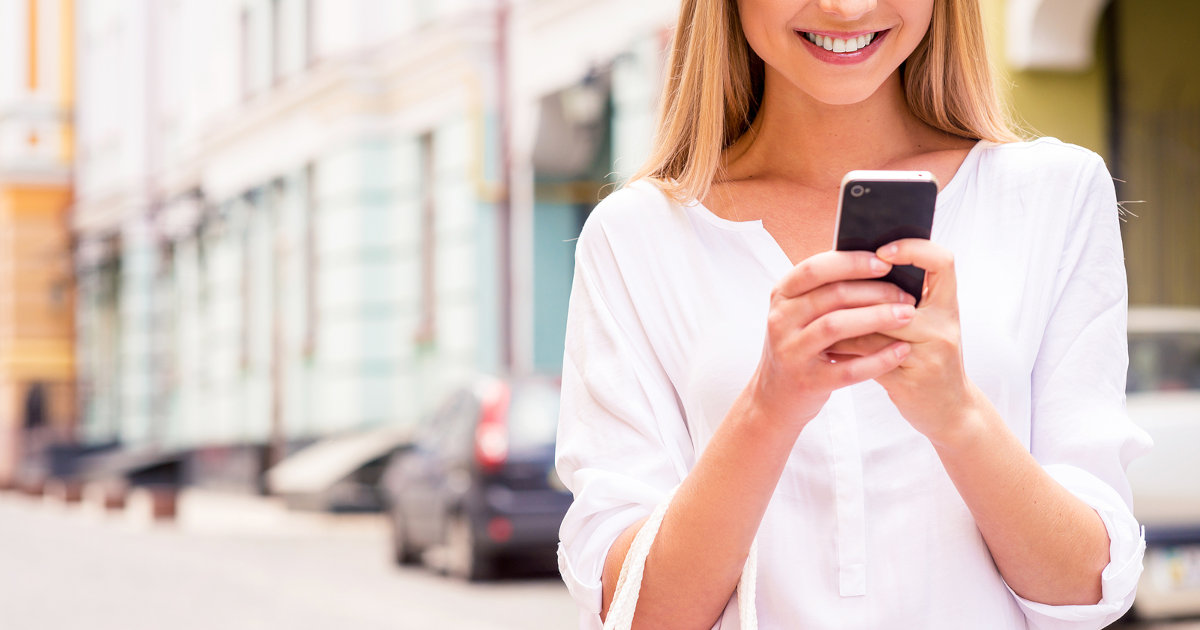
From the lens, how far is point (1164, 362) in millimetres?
7465

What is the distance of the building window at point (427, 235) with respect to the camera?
2098 centimetres

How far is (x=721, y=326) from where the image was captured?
170 centimetres

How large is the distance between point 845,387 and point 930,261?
213 millimetres

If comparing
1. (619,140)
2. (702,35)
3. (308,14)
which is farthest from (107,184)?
(702,35)

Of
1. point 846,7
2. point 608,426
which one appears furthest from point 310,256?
point 846,7

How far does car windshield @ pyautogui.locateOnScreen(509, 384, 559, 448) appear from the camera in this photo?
1077cm

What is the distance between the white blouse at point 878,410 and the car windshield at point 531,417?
892 cm

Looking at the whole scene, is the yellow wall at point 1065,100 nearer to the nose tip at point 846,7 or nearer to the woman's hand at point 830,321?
the nose tip at point 846,7

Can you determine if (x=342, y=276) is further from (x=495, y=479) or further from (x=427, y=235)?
(x=495, y=479)

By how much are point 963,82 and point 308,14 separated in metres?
23.5

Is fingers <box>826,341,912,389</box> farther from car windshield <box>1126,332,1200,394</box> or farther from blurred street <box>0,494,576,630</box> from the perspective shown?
blurred street <box>0,494,576,630</box>

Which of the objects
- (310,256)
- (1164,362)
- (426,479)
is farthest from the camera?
(310,256)

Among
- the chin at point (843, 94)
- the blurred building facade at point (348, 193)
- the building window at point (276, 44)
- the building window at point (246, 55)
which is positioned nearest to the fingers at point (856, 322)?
the chin at point (843, 94)

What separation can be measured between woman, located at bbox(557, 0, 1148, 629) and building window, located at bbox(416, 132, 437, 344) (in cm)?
1918
